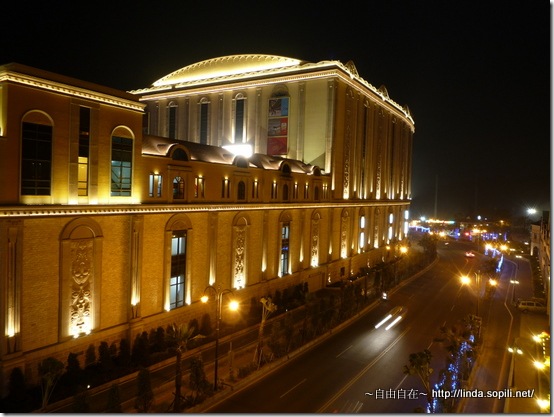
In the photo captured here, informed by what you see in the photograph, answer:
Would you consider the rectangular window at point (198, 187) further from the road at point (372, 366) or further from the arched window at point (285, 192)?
the road at point (372, 366)

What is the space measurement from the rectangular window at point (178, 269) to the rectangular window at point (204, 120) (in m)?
30.0

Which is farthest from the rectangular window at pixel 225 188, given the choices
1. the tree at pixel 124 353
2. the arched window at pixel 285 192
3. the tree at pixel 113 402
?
the tree at pixel 113 402

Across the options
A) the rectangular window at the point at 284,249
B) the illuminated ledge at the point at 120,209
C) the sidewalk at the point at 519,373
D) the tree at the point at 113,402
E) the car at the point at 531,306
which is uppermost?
the illuminated ledge at the point at 120,209

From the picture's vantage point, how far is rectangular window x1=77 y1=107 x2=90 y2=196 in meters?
22.5

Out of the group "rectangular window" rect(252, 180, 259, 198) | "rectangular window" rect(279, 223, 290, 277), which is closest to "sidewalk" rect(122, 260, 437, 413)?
"rectangular window" rect(279, 223, 290, 277)

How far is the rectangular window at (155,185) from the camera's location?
26.4 m

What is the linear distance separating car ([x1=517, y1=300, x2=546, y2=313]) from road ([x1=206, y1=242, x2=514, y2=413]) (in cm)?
153

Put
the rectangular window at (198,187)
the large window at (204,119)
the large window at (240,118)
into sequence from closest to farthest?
the rectangular window at (198,187) → the large window at (240,118) → the large window at (204,119)

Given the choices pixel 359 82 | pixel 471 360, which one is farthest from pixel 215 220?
pixel 359 82

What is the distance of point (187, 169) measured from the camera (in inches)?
1136

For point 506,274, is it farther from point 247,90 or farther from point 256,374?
point 256,374

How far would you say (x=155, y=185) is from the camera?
2672 centimetres

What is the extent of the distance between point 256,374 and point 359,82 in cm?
4207

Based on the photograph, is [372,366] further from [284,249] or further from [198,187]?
[198,187]
